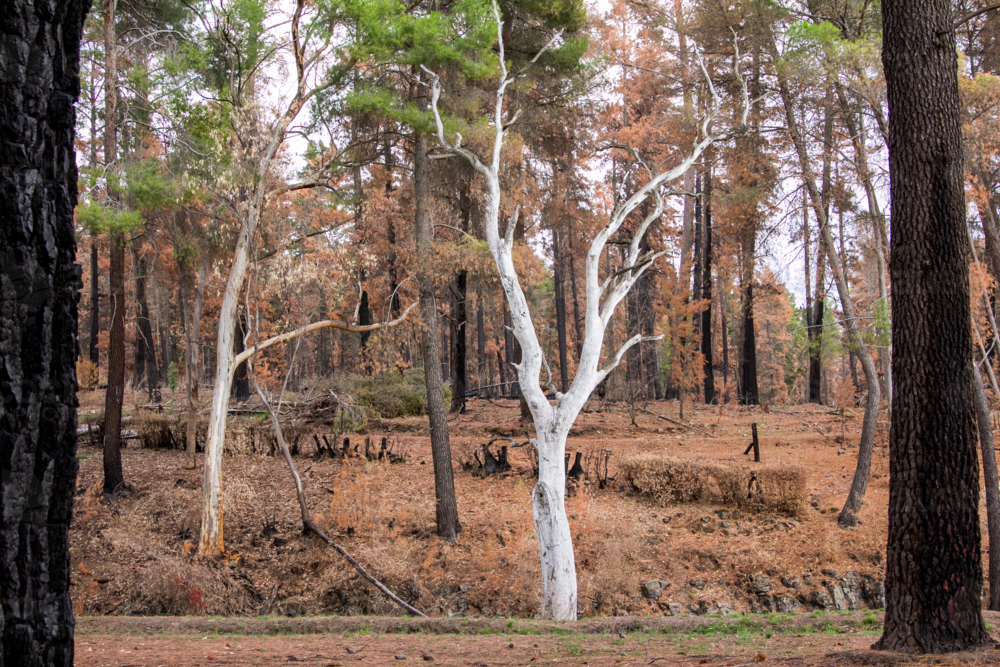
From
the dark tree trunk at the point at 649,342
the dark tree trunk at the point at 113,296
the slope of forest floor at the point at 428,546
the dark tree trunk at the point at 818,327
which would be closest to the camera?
the slope of forest floor at the point at 428,546

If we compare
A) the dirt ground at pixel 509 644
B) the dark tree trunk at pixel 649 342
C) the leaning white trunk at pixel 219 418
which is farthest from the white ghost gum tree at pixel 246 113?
the dark tree trunk at pixel 649 342

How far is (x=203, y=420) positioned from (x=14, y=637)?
17.1 meters

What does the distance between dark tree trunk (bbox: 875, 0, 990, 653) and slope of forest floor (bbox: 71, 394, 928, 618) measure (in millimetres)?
4841

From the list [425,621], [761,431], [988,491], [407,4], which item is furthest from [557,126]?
[425,621]

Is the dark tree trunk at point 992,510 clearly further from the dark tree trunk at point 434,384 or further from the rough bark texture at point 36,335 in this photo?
the rough bark texture at point 36,335

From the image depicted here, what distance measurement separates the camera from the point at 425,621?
22.2 feet

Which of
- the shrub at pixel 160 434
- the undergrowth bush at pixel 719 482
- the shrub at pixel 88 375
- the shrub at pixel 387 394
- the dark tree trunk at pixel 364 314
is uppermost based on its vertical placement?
the dark tree trunk at pixel 364 314

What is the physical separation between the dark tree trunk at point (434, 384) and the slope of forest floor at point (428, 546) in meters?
0.50

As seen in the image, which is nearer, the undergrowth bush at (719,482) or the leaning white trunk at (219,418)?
the leaning white trunk at (219,418)

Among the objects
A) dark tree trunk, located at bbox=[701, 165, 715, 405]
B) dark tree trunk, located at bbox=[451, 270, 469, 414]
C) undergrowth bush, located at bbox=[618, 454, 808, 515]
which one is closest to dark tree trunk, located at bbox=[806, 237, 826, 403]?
undergrowth bush, located at bbox=[618, 454, 808, 515]

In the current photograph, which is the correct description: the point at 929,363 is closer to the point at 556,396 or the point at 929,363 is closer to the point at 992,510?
the point at 556,396

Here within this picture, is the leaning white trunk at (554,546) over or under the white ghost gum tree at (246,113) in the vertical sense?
under

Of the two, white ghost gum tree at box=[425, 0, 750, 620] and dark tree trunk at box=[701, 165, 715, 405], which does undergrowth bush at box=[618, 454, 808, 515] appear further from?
dark tree trunk at box=[701, 165, 715, 405]

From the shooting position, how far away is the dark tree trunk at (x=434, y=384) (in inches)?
432
